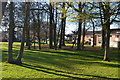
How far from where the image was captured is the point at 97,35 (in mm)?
32906

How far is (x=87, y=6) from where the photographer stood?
8.51 metres

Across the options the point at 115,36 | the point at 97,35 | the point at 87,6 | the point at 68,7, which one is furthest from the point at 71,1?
the point at 97,35

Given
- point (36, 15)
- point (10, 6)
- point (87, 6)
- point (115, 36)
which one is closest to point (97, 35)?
point (115, 36)

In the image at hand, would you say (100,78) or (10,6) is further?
(10,6)

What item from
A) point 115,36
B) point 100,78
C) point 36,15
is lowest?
point 100,78

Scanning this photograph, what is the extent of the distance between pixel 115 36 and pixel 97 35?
4.90m

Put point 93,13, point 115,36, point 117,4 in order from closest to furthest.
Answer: point 117,4
point 93,13
point 115,36

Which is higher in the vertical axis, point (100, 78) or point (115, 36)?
point (115, 36)

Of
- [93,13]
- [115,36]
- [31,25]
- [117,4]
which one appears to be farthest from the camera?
[115,36]

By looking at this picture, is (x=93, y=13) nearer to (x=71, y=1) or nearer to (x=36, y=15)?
(x=71, y=1)

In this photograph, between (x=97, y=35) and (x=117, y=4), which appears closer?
(x=117, y=4)

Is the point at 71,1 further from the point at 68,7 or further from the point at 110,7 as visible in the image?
the point at 110,7

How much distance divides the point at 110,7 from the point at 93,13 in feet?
3.32

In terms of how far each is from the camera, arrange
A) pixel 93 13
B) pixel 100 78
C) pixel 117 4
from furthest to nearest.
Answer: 1. pixel 93 13
2. pixel 117 4
3. pixel 100 78
